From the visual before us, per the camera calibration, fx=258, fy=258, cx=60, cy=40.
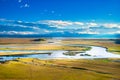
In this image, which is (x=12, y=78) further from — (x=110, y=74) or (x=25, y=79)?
(x=110, y=74)

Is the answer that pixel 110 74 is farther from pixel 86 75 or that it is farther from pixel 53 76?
pixel 53 76

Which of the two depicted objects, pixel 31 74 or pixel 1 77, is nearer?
pixel 1 77

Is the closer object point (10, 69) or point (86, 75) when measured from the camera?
point (86, 75)

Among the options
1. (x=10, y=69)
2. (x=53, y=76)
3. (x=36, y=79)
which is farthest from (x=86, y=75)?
(x=10, y=69)

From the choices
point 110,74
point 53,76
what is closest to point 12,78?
point 53,76

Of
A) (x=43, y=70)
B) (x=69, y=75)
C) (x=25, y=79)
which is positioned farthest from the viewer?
(x=43, y=70)

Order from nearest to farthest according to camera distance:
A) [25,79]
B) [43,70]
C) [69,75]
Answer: [25,79]
[69,75]
[43,70]

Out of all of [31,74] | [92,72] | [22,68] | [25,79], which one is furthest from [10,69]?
[92,72]

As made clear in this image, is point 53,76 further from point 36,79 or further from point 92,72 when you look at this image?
point 92,72
